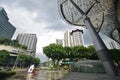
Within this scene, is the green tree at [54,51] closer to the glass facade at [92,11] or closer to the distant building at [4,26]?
the glass facade at [92,11]

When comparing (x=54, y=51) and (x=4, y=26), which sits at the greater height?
(x=4, y=26)

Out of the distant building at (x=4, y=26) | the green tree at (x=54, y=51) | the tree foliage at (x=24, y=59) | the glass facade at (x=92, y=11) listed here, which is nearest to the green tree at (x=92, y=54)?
the green tree at (x=54, y=51)

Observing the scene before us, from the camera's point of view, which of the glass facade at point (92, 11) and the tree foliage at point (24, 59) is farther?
the tree foliage at point (24, 59)

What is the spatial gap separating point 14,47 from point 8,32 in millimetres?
66340

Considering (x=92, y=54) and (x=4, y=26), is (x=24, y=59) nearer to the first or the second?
(x=92, y=54)

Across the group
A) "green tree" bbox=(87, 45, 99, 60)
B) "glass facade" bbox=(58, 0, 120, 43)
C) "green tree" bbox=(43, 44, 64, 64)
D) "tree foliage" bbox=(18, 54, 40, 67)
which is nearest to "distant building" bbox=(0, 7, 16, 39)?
"tree foliage" bbox=(18, 54, 40, 67)

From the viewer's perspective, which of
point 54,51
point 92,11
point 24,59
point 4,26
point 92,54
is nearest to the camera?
point 92,11

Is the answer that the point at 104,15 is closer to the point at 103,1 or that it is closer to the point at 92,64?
the point at 103,1

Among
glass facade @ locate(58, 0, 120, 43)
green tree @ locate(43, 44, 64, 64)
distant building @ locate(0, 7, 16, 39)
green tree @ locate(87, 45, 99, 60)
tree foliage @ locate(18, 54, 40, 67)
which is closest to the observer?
glass facade @ locate(58, 0, 120, 43)

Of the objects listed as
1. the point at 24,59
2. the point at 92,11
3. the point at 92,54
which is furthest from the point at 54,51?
the point at 24,59

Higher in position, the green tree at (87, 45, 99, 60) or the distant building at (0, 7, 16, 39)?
the distant building at (0, 7, 16, 39)

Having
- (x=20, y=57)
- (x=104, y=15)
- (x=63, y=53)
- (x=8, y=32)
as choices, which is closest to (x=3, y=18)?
(x=8, y=32)

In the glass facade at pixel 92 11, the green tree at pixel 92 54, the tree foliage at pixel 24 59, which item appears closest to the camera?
the glass facade at pixel 92 11

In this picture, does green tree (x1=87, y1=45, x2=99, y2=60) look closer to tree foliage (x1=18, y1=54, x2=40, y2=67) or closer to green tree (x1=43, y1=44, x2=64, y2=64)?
green tree (x1=43, y1=44, x2=64, y2=64)
